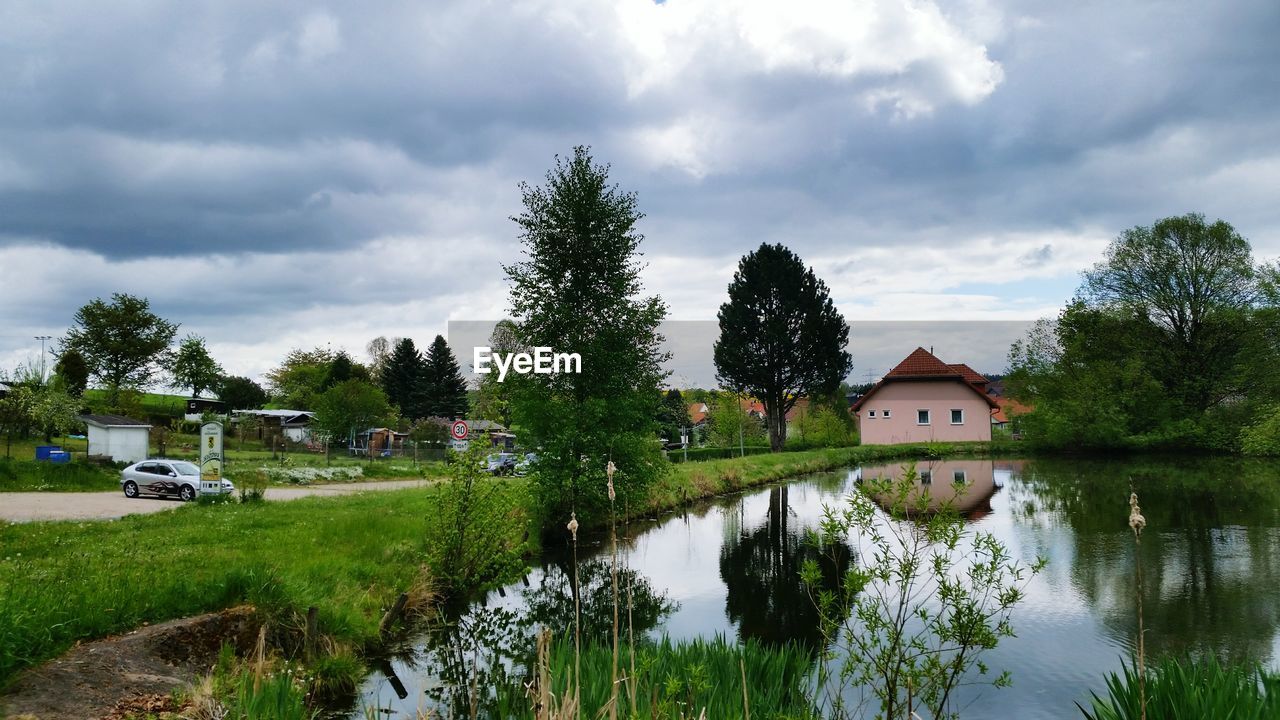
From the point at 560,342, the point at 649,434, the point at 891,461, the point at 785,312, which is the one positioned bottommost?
the point at 891,461

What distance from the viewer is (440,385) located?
7781 centimetres

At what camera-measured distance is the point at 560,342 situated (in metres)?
20.5

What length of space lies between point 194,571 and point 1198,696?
10.7 m

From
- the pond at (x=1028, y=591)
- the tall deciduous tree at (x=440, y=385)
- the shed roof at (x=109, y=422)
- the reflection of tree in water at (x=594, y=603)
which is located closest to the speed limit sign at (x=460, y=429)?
the pond at (x=1028, y=591)

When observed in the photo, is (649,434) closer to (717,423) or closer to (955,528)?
(955,528)

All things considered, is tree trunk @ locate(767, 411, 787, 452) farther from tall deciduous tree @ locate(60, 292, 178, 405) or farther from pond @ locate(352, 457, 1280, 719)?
tall deciduous tree @ locate(60, 292, 178, 405)

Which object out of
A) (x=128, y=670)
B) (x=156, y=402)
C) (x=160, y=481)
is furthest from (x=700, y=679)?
(x=156, y=402)

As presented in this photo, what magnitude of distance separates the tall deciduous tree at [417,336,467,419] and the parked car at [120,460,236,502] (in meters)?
52.1

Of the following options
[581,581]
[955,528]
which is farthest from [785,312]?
[955,528]

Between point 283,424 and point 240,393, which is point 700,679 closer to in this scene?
point 283,424

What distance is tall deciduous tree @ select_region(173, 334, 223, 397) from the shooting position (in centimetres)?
5978

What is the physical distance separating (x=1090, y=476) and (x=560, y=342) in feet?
78.9

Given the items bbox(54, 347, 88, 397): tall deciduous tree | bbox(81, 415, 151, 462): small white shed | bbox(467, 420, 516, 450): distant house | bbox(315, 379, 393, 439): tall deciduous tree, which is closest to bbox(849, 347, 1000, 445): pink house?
bbox(467, 420, 516, 450): distant house

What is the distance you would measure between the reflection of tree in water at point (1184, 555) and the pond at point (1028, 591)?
40 millimetres
